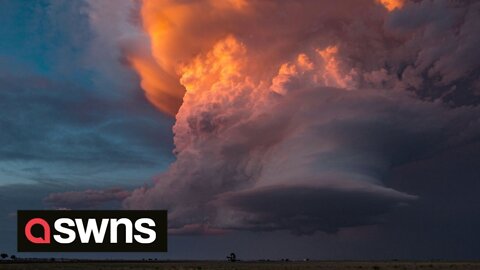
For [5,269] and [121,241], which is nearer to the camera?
[121,241]

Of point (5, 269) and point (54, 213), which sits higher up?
point (54, 213)

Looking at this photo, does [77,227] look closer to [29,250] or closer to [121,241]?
[121,241]

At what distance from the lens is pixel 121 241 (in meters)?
64.4

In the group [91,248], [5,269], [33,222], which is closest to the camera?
[91,248]

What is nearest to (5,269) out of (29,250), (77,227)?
(29,250)

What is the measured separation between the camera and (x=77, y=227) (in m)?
64.4

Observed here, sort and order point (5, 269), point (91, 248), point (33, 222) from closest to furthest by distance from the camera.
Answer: point (91, 248)
point (33, 222)
point (5, 269)

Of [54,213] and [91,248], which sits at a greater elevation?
[54,213]

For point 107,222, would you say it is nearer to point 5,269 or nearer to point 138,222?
point 138,222

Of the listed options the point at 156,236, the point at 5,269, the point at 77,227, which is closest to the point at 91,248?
the point at 77,227

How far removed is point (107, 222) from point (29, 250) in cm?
1212

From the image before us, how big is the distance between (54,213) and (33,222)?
4065 mm

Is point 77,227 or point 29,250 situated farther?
point 29,250

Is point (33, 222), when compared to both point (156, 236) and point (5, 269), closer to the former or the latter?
point (156, 236)
